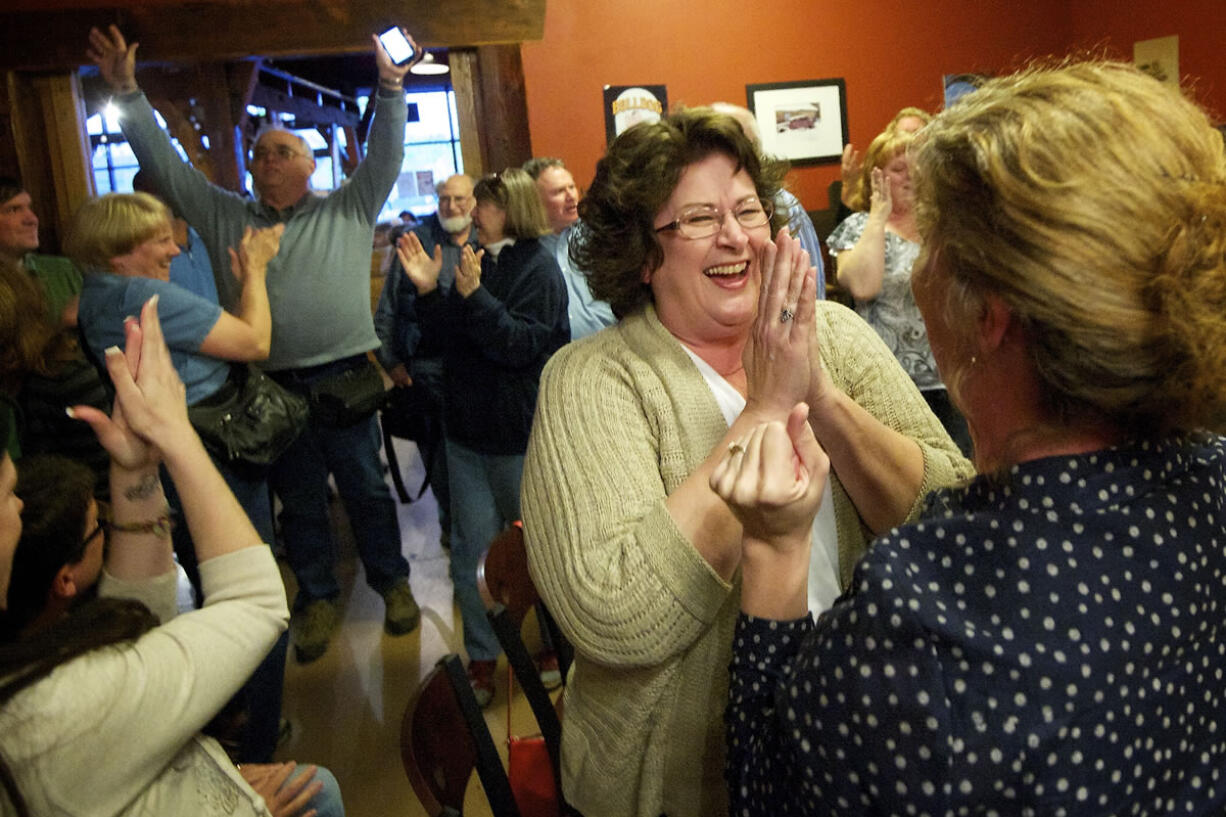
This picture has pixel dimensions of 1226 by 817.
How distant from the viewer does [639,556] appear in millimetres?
1153

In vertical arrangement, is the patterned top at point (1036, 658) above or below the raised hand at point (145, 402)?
below

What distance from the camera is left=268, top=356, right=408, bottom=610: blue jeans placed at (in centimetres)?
327

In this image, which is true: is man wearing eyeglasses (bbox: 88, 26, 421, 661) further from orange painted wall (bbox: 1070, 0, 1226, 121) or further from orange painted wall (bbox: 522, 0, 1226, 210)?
orange painted wall (bbox: 1070, 0, 1226, 121)

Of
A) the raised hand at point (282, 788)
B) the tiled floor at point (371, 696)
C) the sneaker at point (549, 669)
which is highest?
the raised hand at point (282, 788)

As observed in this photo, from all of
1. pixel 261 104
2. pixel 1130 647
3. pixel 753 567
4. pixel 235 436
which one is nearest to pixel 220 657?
pixel 753 567

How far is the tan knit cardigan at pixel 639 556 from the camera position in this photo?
1154mm

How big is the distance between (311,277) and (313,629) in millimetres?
1282

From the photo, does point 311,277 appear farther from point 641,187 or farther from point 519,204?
point 641,187

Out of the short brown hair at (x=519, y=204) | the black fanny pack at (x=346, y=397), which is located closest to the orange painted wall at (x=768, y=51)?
the short brown hair at (x=519, y=204)

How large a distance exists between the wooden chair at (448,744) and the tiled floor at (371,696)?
49.8 inches

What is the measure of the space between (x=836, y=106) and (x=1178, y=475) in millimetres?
4680

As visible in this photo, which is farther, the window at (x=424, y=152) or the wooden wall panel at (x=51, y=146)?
the window at (x=424, y=152)

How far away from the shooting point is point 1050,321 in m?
0.78

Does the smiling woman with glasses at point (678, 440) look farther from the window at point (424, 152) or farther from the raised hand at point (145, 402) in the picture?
the window at point (424, 152)
